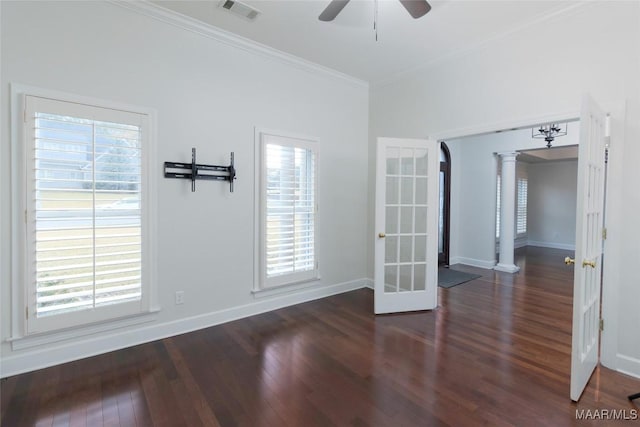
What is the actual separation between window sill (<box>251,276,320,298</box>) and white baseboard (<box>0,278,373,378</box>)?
0.06 metres

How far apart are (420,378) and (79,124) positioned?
11.2 ft

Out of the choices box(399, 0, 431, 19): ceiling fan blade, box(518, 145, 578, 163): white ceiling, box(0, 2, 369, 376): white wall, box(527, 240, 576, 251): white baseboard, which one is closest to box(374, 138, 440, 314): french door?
box(0, 2, 369, 376): white wall

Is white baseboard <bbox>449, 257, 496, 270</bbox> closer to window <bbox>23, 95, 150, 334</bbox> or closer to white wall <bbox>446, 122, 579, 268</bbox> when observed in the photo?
white wall <bbox>446, 122, 579, 268</bbox>

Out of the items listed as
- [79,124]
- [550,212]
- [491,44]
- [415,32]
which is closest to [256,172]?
[79,124]

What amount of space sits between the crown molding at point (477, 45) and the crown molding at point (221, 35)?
2.27ft

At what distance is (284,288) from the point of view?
3865mm

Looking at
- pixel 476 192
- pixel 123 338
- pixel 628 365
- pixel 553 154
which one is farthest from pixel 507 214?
pixel 123 338

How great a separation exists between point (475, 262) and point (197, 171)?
18.5 feet

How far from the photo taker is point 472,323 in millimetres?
3396

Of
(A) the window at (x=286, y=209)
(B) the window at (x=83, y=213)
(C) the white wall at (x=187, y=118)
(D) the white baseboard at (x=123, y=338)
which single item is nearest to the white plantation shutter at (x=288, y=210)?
(A) the window at (x=286, y=209)

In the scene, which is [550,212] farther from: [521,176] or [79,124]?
[79,124]

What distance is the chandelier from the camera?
4829 millimetres

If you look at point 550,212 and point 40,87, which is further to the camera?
point 550,212

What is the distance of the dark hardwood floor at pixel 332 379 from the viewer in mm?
1956
